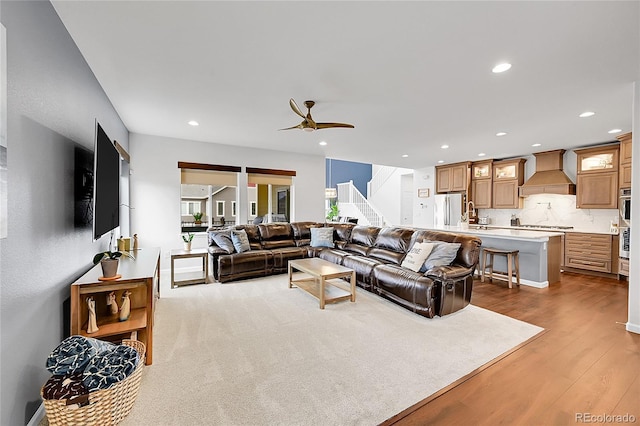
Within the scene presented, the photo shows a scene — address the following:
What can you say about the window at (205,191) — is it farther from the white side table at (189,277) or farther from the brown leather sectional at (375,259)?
→ the white side table at (189,277)

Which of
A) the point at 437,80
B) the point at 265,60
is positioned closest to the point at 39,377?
the point at 265,60

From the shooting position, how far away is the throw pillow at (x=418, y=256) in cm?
373

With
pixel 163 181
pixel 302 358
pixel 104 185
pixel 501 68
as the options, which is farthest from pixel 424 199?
pixel 104 185

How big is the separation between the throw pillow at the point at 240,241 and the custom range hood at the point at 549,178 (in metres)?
6.53

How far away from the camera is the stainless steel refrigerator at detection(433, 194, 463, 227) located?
8125 millimetres

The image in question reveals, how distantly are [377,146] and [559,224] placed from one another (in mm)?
4666

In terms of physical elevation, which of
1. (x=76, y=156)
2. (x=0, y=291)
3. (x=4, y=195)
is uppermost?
(x=76, y=156)

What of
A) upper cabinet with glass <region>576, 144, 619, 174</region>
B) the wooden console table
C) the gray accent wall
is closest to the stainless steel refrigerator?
upper cabinet with glass <region>576, 144, 619, 174</region>

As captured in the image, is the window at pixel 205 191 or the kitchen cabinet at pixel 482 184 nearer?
the window at pixel 205 191


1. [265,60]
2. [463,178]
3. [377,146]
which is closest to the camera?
[265,60]

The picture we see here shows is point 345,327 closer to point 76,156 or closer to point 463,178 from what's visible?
point 76,156

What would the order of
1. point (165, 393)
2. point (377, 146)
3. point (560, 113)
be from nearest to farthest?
1. point (165, 393)
2. point (560, 113)
3. point (377, 146)

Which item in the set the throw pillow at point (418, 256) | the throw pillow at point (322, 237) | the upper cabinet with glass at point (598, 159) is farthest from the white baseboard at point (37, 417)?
the upper cabinet with glass at point (598, 159)

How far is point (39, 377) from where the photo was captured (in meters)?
1.76
